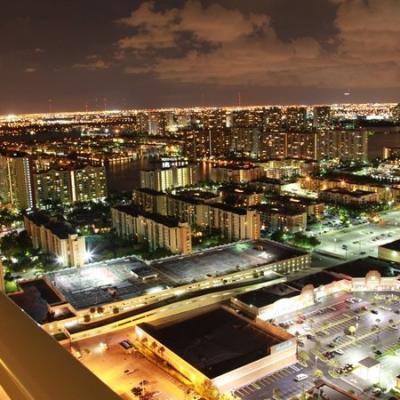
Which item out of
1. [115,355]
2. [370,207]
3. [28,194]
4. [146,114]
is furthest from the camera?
[146,114]

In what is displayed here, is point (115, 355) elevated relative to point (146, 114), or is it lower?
lower

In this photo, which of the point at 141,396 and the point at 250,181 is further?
the point at 250,181

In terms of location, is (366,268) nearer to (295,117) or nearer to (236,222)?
(236,222)

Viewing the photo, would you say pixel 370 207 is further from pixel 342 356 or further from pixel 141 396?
pixel 141 396

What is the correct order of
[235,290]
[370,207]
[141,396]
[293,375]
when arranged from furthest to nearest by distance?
[370,207] < [235,290] < [293,375] < [141,396]

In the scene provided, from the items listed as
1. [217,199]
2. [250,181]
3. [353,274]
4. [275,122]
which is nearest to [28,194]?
[217,199]

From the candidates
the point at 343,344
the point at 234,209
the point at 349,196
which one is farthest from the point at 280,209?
the point at 343,344

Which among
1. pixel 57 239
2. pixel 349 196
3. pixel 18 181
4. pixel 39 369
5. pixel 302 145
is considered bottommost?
pixel 349 196
